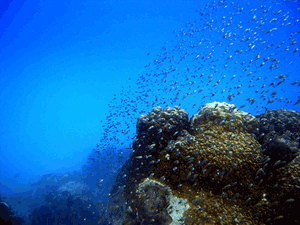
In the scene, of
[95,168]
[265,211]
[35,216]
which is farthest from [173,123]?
[95,168]

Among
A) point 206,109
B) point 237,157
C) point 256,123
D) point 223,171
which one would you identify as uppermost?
point 206,109

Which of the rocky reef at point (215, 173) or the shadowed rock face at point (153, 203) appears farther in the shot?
the shadowed rock face at point (153, 203)

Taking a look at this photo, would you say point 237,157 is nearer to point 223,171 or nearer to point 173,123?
point 223,171

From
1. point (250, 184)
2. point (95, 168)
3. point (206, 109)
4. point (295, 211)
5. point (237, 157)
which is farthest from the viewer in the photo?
point (95, 168)

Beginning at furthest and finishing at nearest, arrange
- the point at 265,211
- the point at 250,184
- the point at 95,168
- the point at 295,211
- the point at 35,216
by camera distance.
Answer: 1. the point at 95,168
2. the point at 35,216
3. the point at 250,184
4. the point at 265,211
5. the point at 295,211

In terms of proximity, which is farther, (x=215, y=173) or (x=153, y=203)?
(x=153, y=203)

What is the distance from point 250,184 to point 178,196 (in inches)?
103

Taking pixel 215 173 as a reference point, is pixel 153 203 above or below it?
below

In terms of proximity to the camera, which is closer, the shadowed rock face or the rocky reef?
the rocky reef

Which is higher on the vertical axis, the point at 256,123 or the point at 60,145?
the point at 60,145

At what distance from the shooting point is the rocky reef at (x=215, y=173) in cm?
505

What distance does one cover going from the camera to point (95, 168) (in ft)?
97.0

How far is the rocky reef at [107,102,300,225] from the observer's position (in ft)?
16.6

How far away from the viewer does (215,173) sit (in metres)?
5.76
